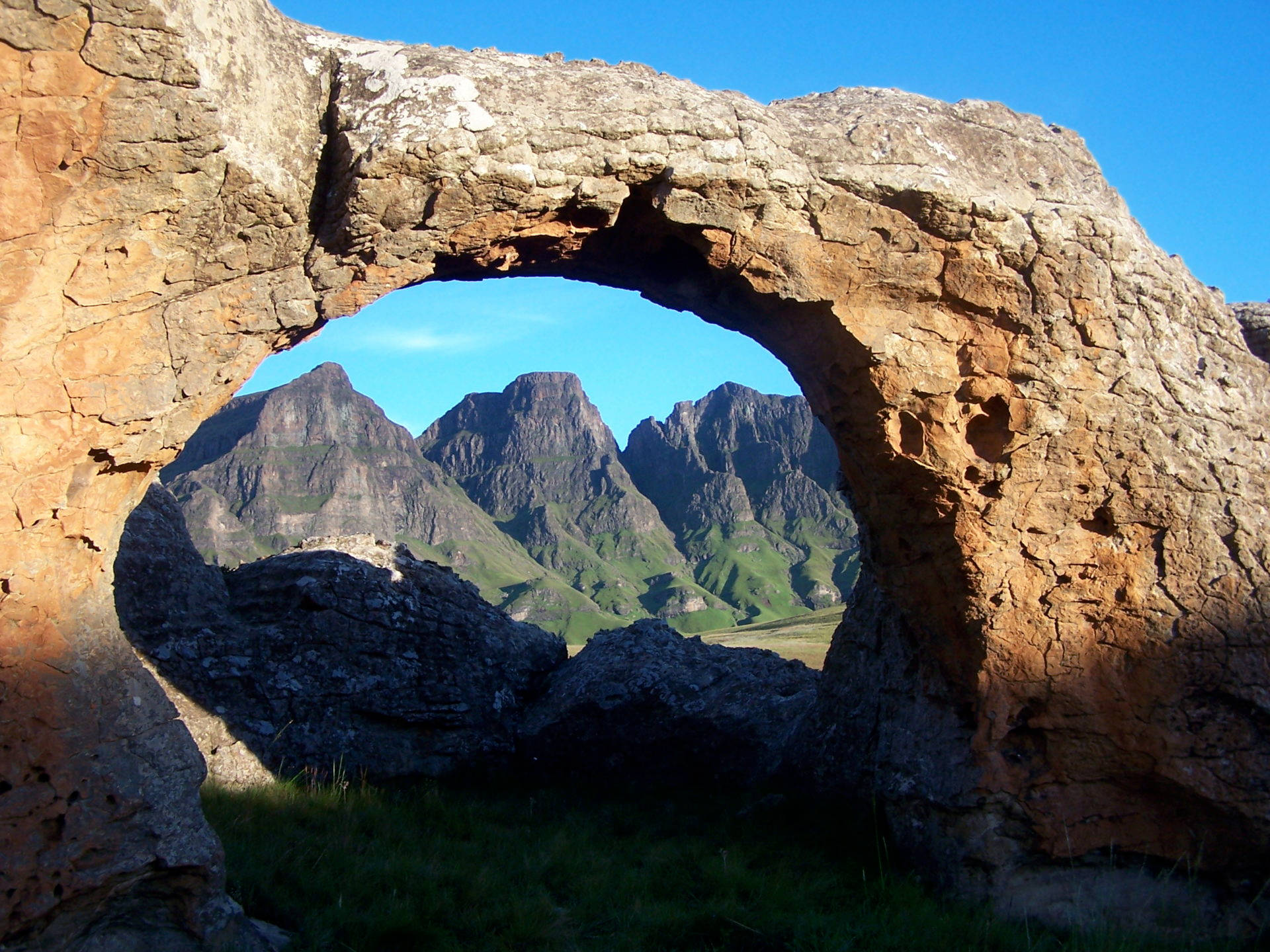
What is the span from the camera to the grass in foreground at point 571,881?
17.1ft

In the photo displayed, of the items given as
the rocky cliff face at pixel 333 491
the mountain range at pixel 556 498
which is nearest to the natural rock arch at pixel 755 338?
the mountain range at pixel 556 498

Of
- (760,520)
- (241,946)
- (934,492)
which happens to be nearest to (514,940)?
(241,946)

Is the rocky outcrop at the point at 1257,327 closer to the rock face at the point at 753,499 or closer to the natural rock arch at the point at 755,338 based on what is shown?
the natural rock arch at the point at 755,338

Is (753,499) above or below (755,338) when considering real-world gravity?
above

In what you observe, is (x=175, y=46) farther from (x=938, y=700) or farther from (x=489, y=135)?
(x=938, y=700)

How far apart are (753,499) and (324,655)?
169756 mm

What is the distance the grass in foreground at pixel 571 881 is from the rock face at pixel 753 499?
133 m

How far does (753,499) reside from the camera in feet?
580

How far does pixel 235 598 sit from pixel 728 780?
17.1 feet

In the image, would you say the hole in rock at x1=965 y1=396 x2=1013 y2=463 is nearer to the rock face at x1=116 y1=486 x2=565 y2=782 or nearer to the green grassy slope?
the rock face at x1=116 y1=486 x2=565 y2=782

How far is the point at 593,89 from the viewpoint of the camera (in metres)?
5.79

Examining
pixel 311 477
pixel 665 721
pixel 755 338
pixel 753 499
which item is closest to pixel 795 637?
pixel 665 721

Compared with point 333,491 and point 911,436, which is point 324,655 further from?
point 333,491

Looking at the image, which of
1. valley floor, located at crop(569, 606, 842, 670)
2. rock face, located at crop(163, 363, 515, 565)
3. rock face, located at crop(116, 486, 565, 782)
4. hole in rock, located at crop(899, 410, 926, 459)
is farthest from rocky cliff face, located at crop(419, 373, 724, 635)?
hole in rock, located at crop(899, 410, 926, 459)
